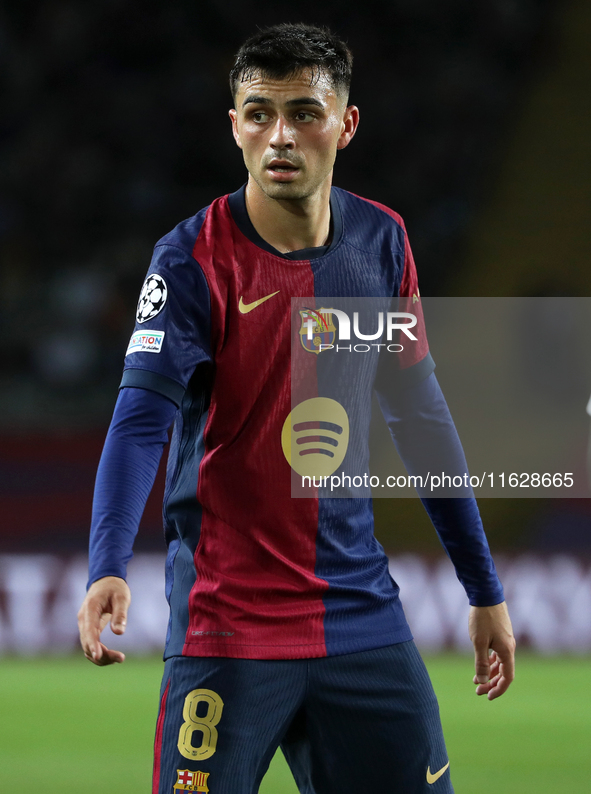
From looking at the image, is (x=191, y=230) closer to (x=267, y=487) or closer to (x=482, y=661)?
(x=267, y=487)

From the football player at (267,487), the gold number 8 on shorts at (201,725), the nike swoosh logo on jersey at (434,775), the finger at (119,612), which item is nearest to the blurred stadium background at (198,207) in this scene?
the nike swoosh logo on jersey at (434,775)

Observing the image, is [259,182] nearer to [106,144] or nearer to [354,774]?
[354,774]

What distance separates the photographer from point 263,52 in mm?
2023

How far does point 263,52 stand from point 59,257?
9710 mm

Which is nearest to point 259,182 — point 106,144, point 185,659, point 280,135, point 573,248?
point 280,135

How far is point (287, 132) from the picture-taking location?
6.57ft

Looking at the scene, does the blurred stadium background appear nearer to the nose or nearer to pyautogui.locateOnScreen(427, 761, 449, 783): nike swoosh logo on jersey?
pyautogui.locateOnScreen(427, 761, 449, 783): nike swoosh logo on jersey

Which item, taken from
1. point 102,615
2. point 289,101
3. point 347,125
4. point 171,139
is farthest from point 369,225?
point 171,139

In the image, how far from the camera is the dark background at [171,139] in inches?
420

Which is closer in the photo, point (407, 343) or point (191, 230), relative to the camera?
point (191, 230)

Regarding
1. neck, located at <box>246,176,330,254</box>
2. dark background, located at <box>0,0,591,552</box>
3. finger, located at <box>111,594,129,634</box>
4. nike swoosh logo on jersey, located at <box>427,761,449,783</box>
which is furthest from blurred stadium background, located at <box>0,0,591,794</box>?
finger, located at <box>111,594,129,634</box>

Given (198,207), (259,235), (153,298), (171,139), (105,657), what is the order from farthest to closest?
(171,139)
(198,207)
(259,235)
(153,298)
(105,657)

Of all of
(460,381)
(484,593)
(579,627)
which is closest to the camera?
(484,593)

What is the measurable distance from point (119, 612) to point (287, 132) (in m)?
0.93
